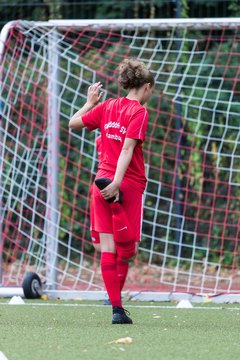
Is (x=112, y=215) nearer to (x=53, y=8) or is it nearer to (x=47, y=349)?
(x=47, y=349)

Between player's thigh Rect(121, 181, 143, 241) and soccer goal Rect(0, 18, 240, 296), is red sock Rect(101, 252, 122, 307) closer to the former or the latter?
player's thigh Rect(121, 181, 143, 241)

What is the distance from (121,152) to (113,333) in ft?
3.70

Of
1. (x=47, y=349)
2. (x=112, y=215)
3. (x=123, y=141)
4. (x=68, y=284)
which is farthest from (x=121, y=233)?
(x=68, y=284)

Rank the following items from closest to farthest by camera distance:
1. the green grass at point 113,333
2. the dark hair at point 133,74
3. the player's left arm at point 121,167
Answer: the green grass at point 113,333, the player's left arm at point 121,167, the dark hair at point 133,74

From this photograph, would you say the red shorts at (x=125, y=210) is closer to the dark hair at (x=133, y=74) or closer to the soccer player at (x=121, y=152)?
the soccer player at (x=121, y=152)

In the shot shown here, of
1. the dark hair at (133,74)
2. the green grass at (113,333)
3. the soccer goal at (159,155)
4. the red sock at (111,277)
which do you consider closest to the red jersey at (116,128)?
the dark hair at (133,74)

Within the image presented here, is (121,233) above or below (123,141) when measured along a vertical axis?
below

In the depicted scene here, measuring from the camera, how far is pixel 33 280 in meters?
8.59

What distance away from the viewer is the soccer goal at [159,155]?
1055 cm

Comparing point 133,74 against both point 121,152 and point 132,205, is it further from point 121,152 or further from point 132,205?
point 132,205

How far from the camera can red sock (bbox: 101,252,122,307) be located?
6.24 meters

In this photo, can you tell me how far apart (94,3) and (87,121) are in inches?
217

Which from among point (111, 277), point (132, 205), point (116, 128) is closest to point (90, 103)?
point (116, 128)

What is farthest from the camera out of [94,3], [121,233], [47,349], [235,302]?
[94,3]
